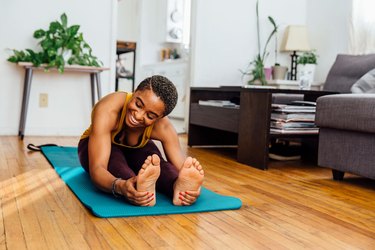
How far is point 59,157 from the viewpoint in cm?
283

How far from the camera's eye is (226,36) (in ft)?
15.5

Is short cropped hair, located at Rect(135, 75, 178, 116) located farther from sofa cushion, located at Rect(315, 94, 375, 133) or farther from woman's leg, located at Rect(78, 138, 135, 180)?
sofa cushion, located at Rect(315, 94, 375, 133)

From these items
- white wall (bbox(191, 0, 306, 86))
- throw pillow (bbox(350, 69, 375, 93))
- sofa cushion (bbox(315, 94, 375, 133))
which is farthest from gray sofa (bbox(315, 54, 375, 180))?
white wall (bbox(191, 0, 306, 86))

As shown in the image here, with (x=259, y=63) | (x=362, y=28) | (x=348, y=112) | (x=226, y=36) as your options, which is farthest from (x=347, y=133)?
(x=226, y=36)

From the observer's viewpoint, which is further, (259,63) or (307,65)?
(259,63)

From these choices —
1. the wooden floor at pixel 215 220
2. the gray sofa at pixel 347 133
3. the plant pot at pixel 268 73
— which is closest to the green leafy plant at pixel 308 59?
the plant pot at pixel 268 73

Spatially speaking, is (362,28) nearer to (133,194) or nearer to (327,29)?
(327,29)

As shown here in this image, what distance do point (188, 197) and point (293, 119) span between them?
4.55 feet

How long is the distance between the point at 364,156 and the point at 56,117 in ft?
9.05

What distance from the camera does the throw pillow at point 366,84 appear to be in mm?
3061

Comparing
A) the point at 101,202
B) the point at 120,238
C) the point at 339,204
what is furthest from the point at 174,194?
the point at 339,204

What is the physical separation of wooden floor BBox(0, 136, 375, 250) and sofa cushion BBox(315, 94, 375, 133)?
30 cm

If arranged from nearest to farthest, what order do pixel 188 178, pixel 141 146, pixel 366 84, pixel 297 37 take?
pixel 188 178 → pixel 141 146 → pixel 366 84 → pixel 297 37

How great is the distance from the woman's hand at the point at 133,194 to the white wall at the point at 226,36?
3.05 m
